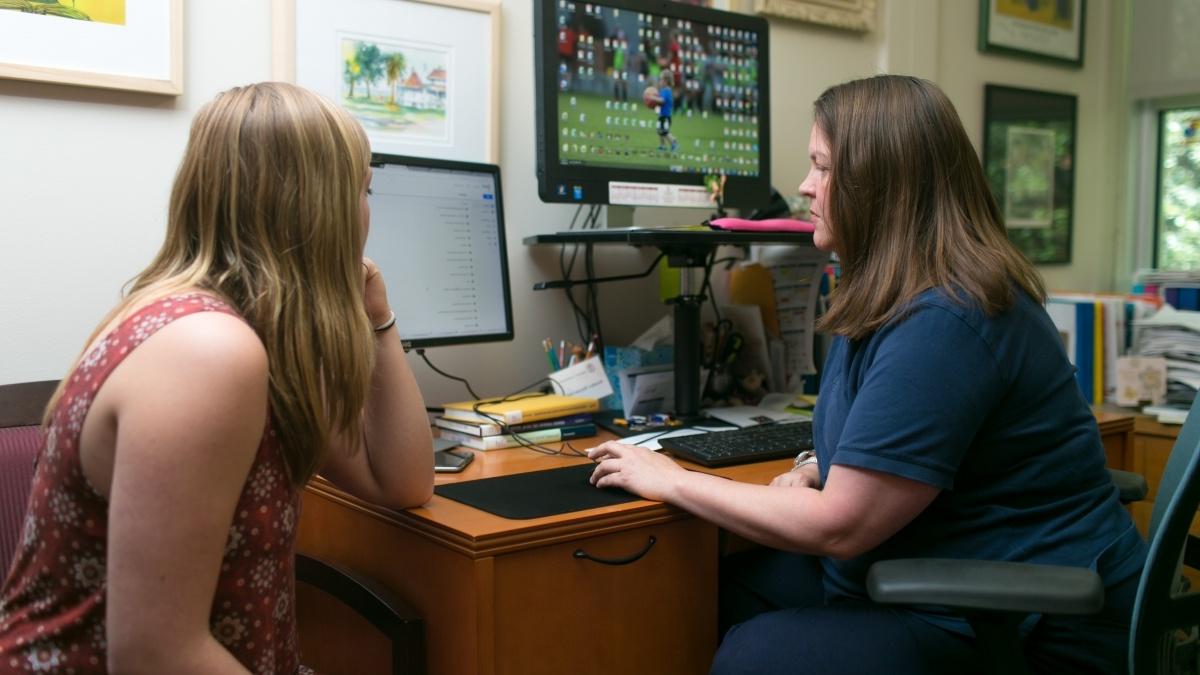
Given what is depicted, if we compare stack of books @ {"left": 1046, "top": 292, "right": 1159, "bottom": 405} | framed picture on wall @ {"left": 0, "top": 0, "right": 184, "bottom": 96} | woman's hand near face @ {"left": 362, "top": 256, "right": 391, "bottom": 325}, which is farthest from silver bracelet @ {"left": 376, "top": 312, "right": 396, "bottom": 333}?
stack of books @ {"left": 1046, "top": 292, "right": 1159, "bottom": 405}

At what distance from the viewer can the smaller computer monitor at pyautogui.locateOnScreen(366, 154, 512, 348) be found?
1609 mm

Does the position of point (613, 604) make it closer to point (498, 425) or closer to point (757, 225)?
point (498, 425)

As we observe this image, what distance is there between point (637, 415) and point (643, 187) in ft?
1.40

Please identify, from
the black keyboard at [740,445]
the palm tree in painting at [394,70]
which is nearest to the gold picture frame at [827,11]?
the palm tree in painting at [394,70]

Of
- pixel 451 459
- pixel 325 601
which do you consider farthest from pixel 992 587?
pixel 325 601

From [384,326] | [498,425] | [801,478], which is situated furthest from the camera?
[498,425]

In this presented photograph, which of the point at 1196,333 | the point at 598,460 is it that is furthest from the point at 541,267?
the point at 1196,333

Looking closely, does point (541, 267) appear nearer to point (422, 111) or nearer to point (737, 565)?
point (422, 111)

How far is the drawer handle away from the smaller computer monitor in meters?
0.53

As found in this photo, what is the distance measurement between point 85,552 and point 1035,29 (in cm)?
294

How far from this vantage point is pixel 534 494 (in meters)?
1.33

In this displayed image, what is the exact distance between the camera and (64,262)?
1.57 meters

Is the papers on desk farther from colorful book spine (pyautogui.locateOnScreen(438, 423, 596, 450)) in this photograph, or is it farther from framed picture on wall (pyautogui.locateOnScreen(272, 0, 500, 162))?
framed picture on wall (pyautogui.locateOnScreen(272, 0, 500, 162))

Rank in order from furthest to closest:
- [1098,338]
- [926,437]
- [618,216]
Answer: [1098,338] < [618,216] < [926,437]
